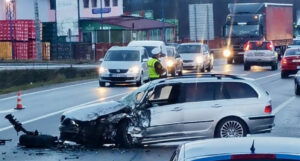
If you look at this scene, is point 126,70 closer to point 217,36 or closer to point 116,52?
point 116,52

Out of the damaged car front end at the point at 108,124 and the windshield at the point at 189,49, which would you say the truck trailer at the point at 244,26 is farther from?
the damaged car front end at the point at 108,124

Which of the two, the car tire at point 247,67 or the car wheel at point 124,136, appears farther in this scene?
the car tire at point 247,67

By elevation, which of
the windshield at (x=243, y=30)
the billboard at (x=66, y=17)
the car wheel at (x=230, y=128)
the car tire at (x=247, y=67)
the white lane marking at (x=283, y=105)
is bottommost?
the car tire at (x=247, y=67)

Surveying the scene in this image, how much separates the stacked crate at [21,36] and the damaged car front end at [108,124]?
57176mm

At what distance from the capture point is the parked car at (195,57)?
154 ft

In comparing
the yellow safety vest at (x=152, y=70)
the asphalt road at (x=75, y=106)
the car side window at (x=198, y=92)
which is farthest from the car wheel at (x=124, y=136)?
the yellow safety vest at (x=152, y=70)

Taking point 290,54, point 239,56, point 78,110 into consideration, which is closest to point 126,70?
point 290,54

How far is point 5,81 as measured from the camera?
49812 millimetres

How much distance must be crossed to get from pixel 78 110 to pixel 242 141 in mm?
10431

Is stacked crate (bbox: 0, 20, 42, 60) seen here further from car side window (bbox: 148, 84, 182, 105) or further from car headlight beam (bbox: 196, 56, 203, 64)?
car side window (bbox: 148, 84, 182, 105)

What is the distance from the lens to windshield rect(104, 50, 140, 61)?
113 feet

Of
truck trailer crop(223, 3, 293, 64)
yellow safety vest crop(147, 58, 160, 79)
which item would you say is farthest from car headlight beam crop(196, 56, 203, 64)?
yellow safety vest crop(147, 58, 160, 79)

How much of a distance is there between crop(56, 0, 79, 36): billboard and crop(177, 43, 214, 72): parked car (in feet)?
92.5

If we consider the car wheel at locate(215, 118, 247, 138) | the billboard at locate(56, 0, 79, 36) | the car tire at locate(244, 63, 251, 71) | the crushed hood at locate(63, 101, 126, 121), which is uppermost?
the billboard at locate(56, 0, 79, 36)
